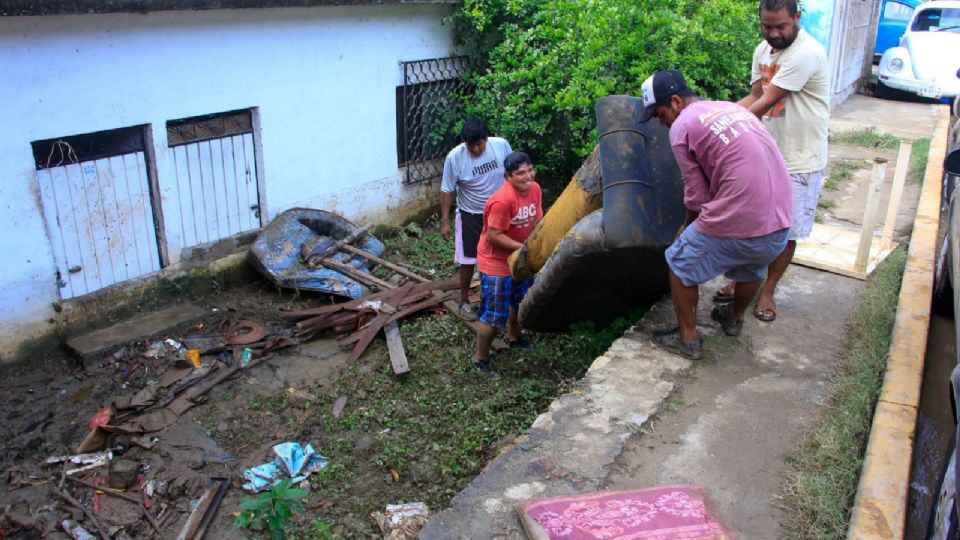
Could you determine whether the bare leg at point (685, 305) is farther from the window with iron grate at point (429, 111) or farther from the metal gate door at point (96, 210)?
the window with iron grate at point (429, 111)

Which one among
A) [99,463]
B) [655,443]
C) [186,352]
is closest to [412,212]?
[186,352]

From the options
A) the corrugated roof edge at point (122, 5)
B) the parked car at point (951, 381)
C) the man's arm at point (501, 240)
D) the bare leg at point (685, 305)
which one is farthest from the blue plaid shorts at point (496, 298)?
the corrugated roof edge at point (122, 5)

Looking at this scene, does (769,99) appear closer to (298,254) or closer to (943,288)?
(943,288)

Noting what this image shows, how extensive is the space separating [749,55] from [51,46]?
645 cm

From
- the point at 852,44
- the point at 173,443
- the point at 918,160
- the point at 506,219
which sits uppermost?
the point at 852,44

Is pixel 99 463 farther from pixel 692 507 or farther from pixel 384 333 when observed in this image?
pixel 692 507

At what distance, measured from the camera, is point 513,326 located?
601cm

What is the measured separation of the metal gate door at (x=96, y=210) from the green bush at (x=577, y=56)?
13.4 feet

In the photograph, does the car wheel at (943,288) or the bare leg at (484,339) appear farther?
the car wheel at (943,288)

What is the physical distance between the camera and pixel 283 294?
7367mm

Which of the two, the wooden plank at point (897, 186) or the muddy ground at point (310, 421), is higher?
the wooden plank at point (897, 186)

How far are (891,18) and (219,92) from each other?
1913 centimetres

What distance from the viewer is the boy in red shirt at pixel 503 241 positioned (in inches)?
203

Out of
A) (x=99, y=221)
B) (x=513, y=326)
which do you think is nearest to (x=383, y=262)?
(x=513, y=326)
